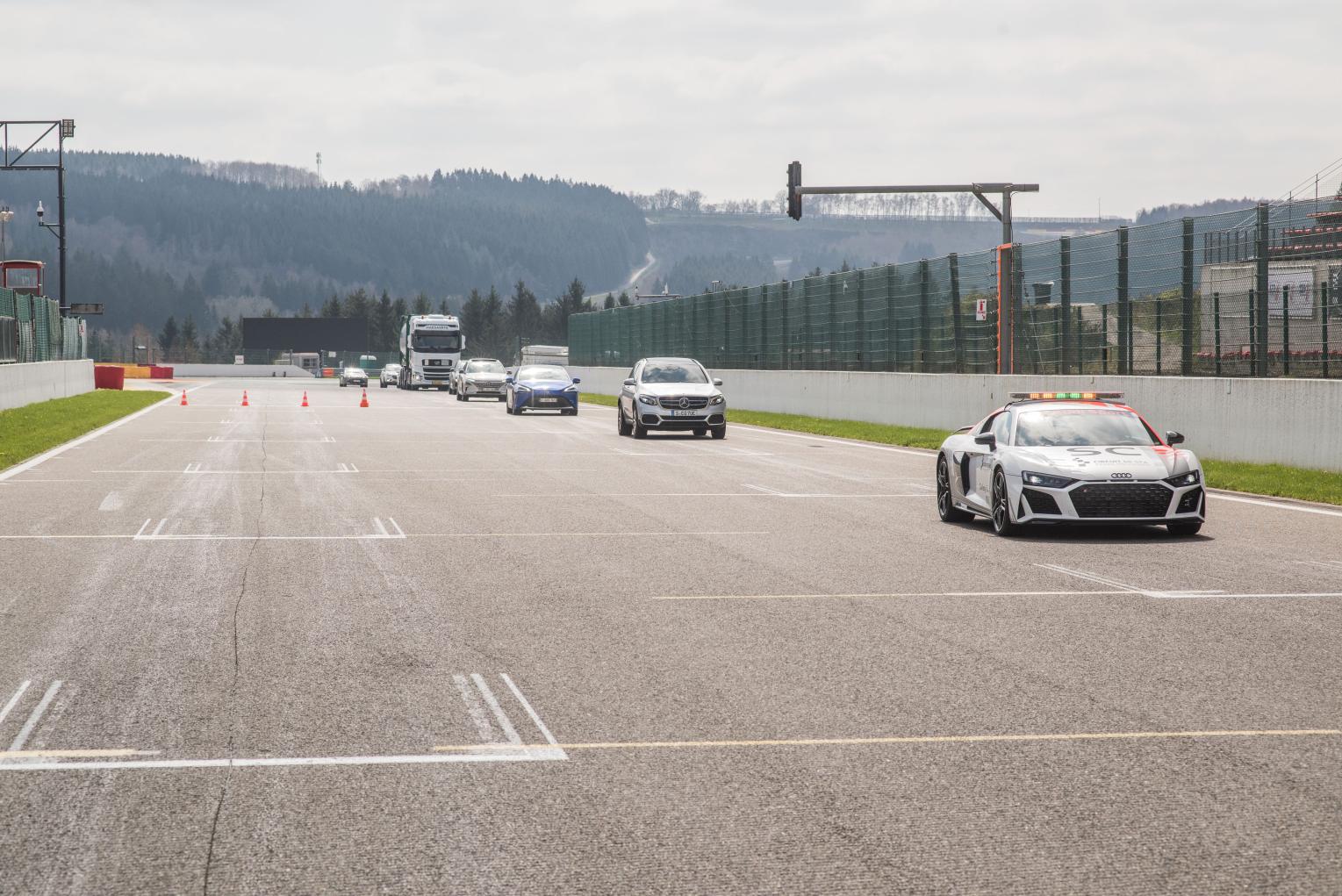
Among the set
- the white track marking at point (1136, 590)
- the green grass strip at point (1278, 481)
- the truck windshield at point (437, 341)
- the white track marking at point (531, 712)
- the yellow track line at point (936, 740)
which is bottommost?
the yellow track line at point (936, 740)

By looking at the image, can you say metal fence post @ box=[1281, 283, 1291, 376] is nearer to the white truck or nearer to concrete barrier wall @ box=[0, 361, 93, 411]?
concrete barrier wall @ box=[0, 361, 93, 411]

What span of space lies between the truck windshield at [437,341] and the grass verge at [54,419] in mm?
22560

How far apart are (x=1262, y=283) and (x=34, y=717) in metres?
17.8

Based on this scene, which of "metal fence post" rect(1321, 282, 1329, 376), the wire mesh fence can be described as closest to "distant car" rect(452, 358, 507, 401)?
the wire mesh fence

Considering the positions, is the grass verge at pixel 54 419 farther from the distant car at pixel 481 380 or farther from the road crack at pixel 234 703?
the distant car at pixel 481 380

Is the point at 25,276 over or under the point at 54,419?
over

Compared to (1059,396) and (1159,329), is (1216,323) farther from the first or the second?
(1059,396)

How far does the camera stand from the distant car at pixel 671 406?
1217 inches

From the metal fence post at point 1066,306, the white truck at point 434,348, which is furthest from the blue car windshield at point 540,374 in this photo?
the white truck at point 434,348

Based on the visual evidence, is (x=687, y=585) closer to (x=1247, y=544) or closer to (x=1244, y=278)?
(x=1247, y=544)

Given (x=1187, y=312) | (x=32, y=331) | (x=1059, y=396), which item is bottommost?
(x=1059, y=396)

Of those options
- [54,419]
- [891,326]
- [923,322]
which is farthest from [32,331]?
[923,322]

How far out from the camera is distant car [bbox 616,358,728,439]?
101 feet

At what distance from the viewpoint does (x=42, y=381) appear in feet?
143
